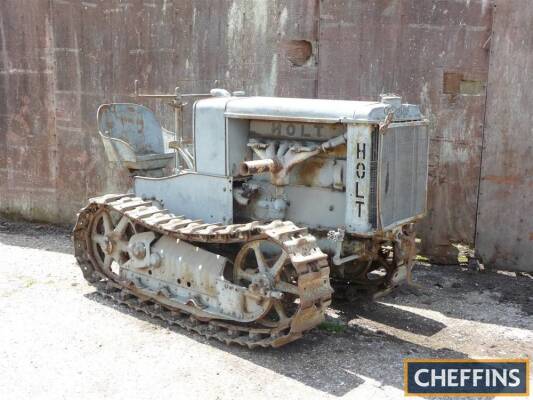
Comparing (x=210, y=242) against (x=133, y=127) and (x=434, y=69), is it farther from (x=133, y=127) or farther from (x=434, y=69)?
(x=434, y=69)

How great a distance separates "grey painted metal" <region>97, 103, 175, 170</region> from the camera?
7234 millimetres

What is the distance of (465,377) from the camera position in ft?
16.8

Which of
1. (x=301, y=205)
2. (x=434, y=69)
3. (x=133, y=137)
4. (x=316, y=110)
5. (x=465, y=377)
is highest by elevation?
(x=434, y=69)

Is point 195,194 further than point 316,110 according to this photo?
Yes

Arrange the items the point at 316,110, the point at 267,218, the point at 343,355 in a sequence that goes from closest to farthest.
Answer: the point at 343,355 < the point at 316,110 < the point at 267,218

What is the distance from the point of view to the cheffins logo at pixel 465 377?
487 centimetres

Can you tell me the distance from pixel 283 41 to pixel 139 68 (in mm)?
2329

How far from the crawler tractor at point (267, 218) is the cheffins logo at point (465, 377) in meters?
0.93

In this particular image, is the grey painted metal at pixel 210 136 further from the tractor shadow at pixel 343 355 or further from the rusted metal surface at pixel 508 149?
the rusted metal surface at pixel 508 149

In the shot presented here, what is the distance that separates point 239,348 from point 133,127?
3.43m

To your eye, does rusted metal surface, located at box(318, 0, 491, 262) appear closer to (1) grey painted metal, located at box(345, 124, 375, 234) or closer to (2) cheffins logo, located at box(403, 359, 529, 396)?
(1) grey painted metal, located at box(345, 124, 375, 234)

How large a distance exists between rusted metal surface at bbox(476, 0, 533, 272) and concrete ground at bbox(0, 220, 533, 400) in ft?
1.60

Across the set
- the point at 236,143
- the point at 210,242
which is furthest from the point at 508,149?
the point at 210,242

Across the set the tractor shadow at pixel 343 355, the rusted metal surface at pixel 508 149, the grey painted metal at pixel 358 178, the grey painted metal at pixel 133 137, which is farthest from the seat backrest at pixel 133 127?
the rusted metal surface at pixel 508 149
